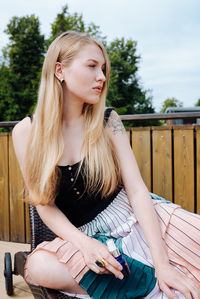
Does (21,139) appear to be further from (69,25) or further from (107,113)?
(69,25)

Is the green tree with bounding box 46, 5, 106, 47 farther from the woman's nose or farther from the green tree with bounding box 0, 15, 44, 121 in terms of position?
the woman's nose

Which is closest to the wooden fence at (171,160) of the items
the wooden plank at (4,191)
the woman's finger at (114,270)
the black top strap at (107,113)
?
the wooden plank at (4,191)

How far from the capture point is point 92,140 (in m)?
1.59

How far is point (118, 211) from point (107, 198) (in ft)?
0.29

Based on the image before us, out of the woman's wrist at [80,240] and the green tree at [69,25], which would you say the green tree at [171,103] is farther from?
the woman's wrist at [80,240]

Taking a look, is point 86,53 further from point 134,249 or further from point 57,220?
point 134,249

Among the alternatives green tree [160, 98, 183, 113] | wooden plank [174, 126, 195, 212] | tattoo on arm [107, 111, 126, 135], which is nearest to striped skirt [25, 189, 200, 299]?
tattoo on arm [107, 111, 126, 135]

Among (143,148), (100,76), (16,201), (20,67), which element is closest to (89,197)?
(100,76)

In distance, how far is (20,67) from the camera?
2020cm

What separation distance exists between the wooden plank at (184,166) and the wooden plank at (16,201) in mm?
1440

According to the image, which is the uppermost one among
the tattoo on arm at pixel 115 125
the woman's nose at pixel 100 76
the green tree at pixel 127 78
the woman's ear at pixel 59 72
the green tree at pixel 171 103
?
the green tree at pixel 171 103

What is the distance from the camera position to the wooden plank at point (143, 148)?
2.65 metres

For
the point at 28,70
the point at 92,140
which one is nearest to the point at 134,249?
the point at 92,140

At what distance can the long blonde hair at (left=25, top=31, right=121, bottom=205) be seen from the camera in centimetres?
150
